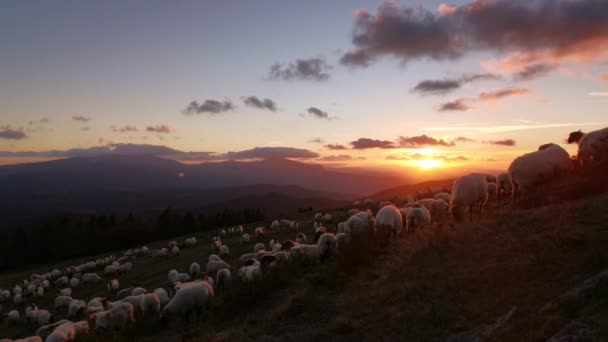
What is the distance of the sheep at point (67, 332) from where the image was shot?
13.5 metres

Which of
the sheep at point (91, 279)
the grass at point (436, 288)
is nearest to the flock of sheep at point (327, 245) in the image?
the grass at point (436, 288)

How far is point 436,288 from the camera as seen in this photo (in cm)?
841

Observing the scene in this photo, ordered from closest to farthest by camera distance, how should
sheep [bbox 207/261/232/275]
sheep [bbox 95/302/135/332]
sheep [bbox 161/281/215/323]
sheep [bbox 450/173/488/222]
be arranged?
sheep [bbox 161/281/215/323] → sheep [bbox 95/302/135/332] → sheep [bbox 450/173/488/222] → sheep [bbox 207/261/232/275]

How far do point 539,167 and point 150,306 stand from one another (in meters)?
16.3

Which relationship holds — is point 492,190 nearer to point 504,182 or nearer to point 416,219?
point 504,182

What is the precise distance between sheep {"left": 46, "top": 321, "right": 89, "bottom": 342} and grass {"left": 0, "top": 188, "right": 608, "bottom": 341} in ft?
10.8

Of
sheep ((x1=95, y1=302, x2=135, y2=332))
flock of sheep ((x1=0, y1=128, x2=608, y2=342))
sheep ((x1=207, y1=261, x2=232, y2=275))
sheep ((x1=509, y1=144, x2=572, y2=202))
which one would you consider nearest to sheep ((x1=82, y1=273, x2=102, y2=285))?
flock of sheep ((x1=0, y1=128, x2=608, y2=342))

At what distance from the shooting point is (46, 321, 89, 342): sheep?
1353 cm

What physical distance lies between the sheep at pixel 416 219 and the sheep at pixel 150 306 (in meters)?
10.5

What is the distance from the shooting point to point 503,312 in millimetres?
6637

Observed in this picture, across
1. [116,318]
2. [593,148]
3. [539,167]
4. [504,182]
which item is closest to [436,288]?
[539,167]

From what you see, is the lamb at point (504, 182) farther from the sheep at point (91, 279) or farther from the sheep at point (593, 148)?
the sheep at point (91, 279)

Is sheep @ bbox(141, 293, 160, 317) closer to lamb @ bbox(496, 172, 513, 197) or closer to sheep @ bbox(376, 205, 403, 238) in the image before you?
sheep @ bbox(376, 205, 403, 238)

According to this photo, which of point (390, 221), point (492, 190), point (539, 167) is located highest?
point (539, 167)
